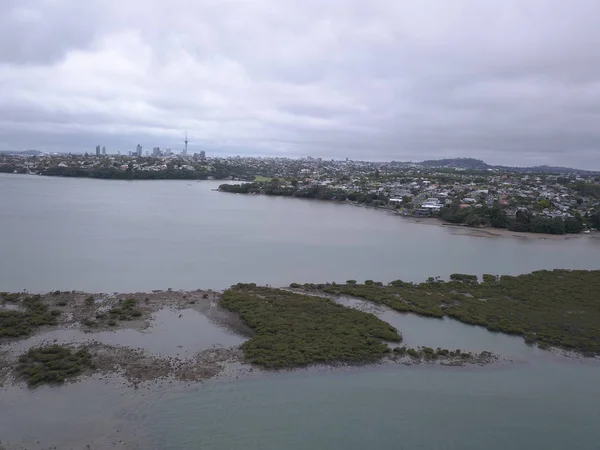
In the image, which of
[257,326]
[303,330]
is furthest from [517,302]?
[257,326]

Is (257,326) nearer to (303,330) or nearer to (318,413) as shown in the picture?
(303,330)

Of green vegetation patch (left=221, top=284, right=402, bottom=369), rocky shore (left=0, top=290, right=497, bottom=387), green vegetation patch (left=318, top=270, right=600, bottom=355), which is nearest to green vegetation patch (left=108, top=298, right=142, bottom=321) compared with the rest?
rocky shore (left=0, top=290, right=497, bottom=387)

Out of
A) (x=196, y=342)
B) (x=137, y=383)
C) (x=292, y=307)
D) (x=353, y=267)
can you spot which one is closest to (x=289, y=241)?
(x=353, y=267)

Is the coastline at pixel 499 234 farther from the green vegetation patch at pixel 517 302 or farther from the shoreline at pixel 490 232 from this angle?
the green vegetation patch at pixel 517 302

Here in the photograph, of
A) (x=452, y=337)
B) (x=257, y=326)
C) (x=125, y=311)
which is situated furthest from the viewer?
(x=125, y=311)

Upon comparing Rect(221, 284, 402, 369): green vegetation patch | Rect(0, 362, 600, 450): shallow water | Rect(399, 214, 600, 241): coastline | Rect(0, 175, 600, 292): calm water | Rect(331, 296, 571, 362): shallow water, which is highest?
Rect(399, 214, 600, 241): coastline

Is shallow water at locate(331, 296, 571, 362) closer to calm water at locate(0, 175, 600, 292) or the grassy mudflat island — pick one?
the grassy mudflat island

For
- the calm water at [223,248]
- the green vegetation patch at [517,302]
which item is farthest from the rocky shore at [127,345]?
the green vegetation patch at [517,302]
